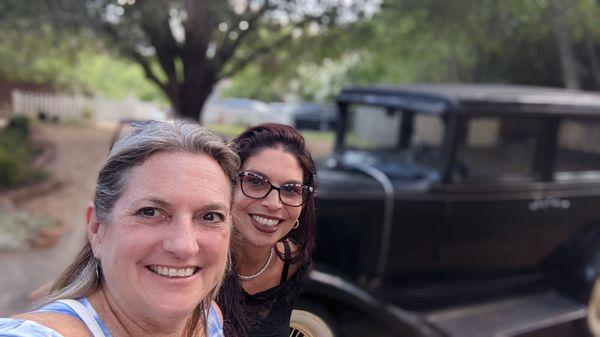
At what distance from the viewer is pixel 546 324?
3756 millimetres

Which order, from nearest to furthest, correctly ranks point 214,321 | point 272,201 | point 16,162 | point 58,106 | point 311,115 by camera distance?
1. point 214,321
2. point 272,201
3. point 16,162
4. point 58,106
5. point 311,115

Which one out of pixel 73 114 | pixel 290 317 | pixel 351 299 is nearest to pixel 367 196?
pixel 351 299

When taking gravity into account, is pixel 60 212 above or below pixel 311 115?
below

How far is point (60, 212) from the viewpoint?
691 centimetres

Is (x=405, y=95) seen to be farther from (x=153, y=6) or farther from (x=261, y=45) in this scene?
(x=261, y=45)

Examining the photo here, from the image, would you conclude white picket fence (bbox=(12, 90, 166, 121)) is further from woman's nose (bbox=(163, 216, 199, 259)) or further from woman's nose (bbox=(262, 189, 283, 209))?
woman's nose (bbox=(163, 216, 199, 259))

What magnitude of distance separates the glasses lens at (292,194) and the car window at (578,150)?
319 centimetres

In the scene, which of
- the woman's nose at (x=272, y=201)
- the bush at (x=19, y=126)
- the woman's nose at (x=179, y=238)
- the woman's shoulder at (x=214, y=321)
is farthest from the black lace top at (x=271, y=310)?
the bush at (x=19, y=126)

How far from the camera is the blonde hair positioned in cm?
109

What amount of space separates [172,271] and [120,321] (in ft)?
0.52

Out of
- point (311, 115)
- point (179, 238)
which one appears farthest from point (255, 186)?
point (311, 115)

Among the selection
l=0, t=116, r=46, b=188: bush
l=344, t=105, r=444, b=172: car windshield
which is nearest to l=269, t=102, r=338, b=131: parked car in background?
l=0, t=116, r=46, b=188: bush

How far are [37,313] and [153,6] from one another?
12.8ft

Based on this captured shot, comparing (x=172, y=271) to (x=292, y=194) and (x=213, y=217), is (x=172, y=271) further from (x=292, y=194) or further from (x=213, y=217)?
(x=292, y=194)
